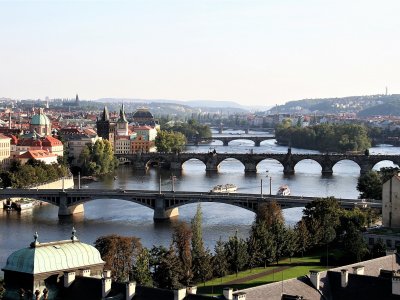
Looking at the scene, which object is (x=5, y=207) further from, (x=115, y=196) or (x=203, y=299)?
(x=203, y=299)

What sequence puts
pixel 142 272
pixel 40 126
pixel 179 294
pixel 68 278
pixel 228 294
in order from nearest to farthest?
1. pixel 179 294
2. pixel 228 294
3. pixel 68 278
4. pixel 142 272
5. pixel 40 126

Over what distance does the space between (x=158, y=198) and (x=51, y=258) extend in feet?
117

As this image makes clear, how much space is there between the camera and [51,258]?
25344 mm

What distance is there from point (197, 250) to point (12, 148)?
59145 mm

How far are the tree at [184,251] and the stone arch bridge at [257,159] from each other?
5578 cm

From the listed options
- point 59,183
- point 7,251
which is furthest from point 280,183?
point 7,251

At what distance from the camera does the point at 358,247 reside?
41406 mm

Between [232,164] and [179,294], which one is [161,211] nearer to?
[179,294]

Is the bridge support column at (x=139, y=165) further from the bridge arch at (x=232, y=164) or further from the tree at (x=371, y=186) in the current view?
the tree at (x=371, y=186)

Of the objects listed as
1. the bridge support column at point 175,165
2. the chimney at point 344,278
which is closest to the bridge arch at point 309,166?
the bridge support column at point 175,165

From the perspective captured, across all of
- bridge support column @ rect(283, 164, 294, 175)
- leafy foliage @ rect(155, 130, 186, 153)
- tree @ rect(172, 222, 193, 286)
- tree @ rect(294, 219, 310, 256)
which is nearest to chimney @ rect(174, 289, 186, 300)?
tree @ rect(172, 222, 193, 286)

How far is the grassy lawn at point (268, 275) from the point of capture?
36572mm

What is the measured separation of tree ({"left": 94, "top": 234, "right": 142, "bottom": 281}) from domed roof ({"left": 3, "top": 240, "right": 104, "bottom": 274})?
10.8 m

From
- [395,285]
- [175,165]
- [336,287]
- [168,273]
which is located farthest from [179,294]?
[175,165]
